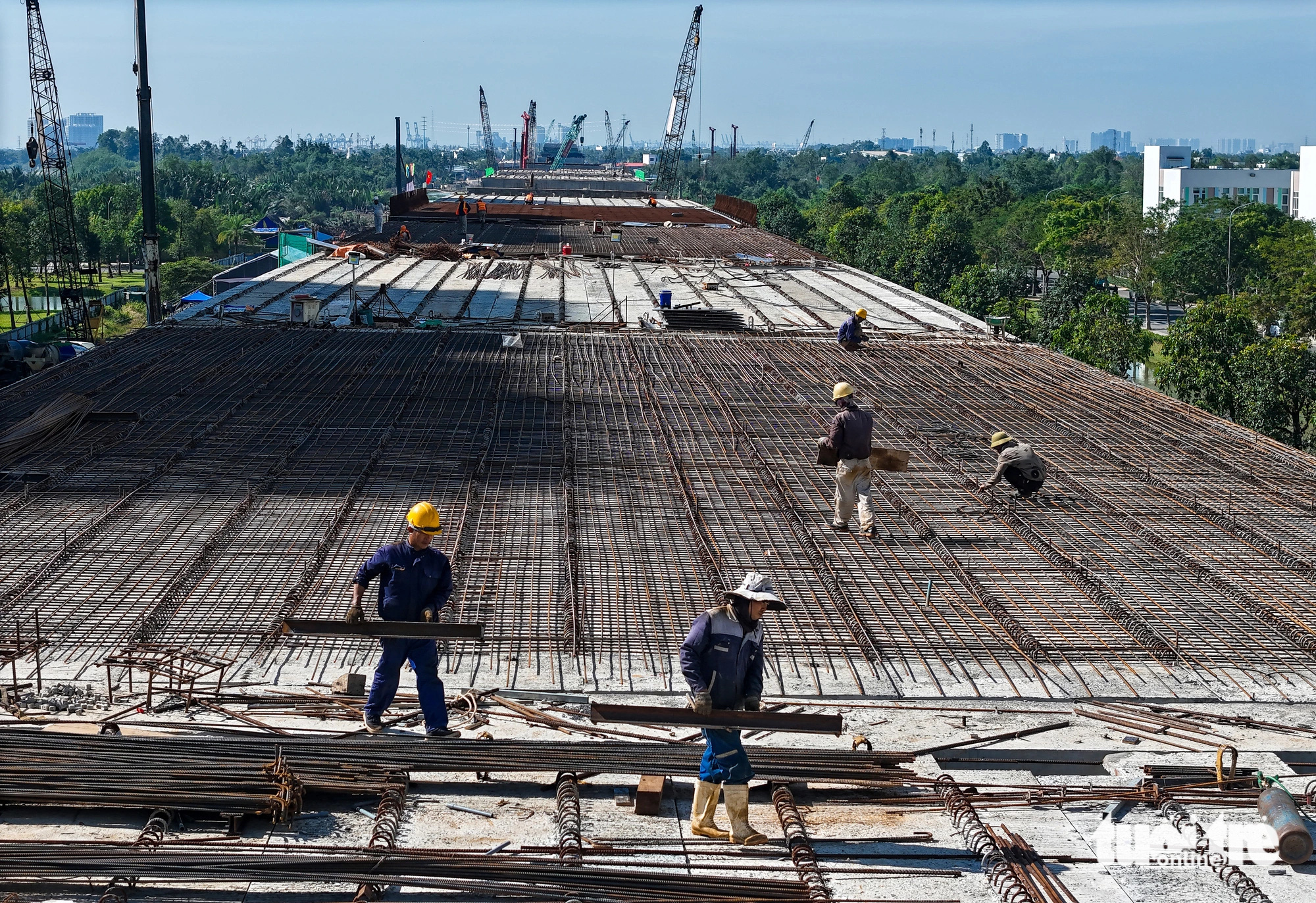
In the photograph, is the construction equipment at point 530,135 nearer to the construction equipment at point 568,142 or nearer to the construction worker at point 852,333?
the construction equipment at point 568,142

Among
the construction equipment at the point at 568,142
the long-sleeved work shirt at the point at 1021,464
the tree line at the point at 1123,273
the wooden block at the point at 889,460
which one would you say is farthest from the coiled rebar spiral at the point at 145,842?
the construction equipment at the point at 568,142

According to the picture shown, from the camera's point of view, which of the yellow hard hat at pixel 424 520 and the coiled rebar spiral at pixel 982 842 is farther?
the yellow hard hat at pixel 424 520

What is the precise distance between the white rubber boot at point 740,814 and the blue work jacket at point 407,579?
7.15 feet

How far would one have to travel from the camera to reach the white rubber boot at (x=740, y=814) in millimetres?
6773

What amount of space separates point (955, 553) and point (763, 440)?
4.29m

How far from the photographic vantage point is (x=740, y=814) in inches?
268

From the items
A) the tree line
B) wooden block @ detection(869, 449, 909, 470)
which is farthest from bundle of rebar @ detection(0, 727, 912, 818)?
the tree line

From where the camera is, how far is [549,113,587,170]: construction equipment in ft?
506

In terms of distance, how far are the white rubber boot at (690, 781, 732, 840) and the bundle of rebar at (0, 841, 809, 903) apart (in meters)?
0.45

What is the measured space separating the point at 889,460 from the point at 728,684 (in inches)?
294

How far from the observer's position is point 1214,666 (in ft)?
32.2

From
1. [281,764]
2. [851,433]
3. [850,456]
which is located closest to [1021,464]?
[850,456]

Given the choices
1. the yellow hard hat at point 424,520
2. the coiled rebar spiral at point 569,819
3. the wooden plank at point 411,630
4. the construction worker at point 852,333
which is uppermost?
the construction worker at point 852,333

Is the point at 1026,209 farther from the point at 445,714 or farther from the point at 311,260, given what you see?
the point at 445,714
